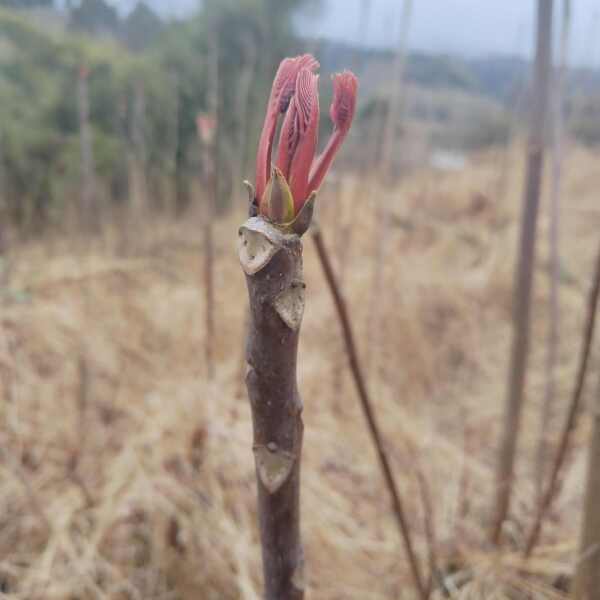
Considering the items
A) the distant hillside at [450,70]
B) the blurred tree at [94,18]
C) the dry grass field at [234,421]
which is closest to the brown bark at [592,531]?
the dry grass field at [234,421]

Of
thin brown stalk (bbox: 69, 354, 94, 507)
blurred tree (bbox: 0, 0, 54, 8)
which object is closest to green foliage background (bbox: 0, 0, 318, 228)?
blurred tree (bbox: 0, 0, 54, 8)

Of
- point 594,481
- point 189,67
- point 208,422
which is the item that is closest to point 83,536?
point 208,422

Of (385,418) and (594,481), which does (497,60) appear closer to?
(385,418)

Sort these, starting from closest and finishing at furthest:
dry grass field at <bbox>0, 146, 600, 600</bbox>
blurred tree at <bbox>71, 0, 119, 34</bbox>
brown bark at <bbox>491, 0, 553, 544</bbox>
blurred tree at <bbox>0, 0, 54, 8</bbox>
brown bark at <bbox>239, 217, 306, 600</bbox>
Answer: brown bark at <bbox>239, 217, 306, 600</bbox>
brown bark at <bbox>491, 0, 553, 544</bbox>
dry grass field at <bbox>0, 146, 600, 600</bbox>
blurred tree at <bbox>71, 0, 119, 34</bbox>
blurred tree at <bbox>0, 0, 54, 8</bbox>

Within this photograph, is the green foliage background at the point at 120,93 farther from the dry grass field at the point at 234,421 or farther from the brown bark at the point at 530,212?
the brown bark at the point at 530,212

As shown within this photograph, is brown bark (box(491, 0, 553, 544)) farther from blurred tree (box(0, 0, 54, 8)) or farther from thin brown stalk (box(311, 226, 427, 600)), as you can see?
blurred tree (box(0, 0, 54, 8))

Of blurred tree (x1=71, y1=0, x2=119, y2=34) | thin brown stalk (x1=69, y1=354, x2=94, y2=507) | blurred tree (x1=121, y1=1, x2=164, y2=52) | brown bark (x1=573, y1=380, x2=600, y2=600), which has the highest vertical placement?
blurred tree (x1=121, y1=1, x2=164, y2=52)

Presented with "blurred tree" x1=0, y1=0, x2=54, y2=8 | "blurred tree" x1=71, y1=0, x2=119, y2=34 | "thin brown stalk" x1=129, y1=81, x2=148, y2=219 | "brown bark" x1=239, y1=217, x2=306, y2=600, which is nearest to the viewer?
"brown bark" x1=239, y1=217, x2=306, y2=600

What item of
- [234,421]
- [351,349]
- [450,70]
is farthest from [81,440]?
[450,70]

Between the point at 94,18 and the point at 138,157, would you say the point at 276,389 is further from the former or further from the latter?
the point at 138,157
